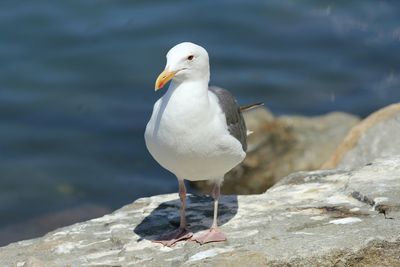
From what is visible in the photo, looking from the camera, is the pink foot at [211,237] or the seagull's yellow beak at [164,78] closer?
the seagull's yellow beak at [164,78]

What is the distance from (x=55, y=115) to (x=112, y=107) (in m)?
0.75

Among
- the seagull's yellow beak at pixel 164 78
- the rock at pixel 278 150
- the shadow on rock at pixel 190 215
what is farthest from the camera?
the rock at pixel 278 150

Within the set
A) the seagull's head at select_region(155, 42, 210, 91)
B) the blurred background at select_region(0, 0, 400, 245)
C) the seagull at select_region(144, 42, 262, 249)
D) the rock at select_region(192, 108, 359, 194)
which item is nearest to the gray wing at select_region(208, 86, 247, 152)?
the seagull at select_region(144, 42, 262, 249)

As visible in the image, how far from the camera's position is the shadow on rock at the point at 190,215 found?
246 inches

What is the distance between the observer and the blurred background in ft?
36.7

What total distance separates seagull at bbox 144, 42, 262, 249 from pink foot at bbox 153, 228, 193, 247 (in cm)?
→ 1

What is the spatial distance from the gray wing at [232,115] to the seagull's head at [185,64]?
0.31 m

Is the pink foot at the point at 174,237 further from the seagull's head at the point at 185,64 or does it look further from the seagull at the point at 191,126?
the seagull's head at the point at 185,64

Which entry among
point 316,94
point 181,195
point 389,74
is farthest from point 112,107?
point 181,195

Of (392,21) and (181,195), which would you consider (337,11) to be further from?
(181,195)

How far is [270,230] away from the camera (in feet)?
19.2

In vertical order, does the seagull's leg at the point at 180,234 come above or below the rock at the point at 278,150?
above

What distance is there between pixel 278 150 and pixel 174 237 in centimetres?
467

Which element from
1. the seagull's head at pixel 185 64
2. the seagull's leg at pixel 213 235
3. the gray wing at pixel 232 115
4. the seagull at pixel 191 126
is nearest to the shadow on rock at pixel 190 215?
the seagull's leg at pixel 213 235
